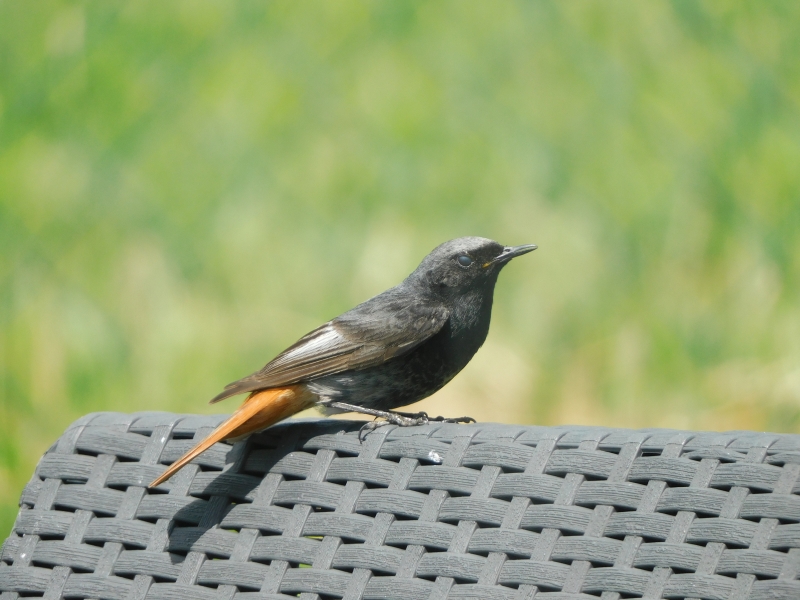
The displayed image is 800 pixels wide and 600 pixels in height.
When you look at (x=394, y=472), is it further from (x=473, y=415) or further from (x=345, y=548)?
(x=473, y=415)

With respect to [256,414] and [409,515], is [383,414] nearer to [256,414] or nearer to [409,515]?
[256,414]

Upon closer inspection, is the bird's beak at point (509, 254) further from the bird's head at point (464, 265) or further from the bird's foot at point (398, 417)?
the bird's foot at point (398, 417)

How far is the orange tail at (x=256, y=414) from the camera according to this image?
7.45 ft

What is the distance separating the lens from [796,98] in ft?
16.5

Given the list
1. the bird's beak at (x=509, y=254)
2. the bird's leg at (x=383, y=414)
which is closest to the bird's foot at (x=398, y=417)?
the bird's leg at (x=383, y=414)

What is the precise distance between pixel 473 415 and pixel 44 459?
9.50ft

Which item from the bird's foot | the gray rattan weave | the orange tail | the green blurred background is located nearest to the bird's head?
the bird's foot

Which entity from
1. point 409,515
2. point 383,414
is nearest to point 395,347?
point 383,414

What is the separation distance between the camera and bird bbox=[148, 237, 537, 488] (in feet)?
9.84

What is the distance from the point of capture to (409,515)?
1.95 metres

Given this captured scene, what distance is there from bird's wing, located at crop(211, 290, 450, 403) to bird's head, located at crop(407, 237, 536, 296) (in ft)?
0.52

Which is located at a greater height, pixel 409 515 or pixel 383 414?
pixel 409 515

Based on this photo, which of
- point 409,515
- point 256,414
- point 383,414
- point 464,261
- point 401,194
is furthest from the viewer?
point 401,194

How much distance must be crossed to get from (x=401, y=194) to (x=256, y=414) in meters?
2.86
